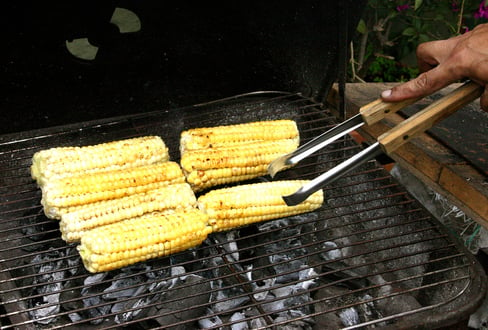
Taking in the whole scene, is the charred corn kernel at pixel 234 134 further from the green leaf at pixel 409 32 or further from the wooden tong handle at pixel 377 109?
the green leaf at pixel 409 32

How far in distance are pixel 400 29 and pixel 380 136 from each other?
4.10m

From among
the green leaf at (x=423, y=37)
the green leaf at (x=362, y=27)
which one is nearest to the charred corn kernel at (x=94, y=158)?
the green leaf at (x=362, y=27)

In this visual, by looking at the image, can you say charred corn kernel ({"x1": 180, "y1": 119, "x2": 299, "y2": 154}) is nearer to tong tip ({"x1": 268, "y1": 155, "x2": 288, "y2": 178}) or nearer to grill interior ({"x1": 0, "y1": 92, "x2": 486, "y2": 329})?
grill interior ({"x1": 0, "y1": 92, "x2": 486, "y2": 329})

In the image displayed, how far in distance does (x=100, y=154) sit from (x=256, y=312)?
1047 mm

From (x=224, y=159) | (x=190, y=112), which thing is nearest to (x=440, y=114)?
(x=224, y=159)

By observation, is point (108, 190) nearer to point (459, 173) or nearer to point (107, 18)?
point (107, 18)

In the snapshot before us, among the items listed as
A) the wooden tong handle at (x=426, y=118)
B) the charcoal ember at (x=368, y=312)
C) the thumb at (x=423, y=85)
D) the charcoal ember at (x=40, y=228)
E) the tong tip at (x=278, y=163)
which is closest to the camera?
the wooden tong handle at (x=426, y=118)

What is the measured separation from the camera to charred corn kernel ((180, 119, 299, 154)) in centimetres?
269

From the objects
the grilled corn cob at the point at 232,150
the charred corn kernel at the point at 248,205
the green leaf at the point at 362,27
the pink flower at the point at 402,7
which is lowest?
the charred corn kernel at the point at 248,205

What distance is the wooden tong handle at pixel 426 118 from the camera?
1.81 meters

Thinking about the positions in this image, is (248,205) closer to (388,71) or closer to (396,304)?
(396,304)

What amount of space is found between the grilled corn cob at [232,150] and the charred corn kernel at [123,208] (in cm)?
13

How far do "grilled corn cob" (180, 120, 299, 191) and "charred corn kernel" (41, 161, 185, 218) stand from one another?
0.09 metres

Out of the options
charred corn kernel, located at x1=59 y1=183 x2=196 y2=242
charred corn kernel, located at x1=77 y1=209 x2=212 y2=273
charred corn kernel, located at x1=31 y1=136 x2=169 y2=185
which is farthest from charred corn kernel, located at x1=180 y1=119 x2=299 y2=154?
charred corn kernel, located at x1=77 y1=209 x2=212 y2=273
